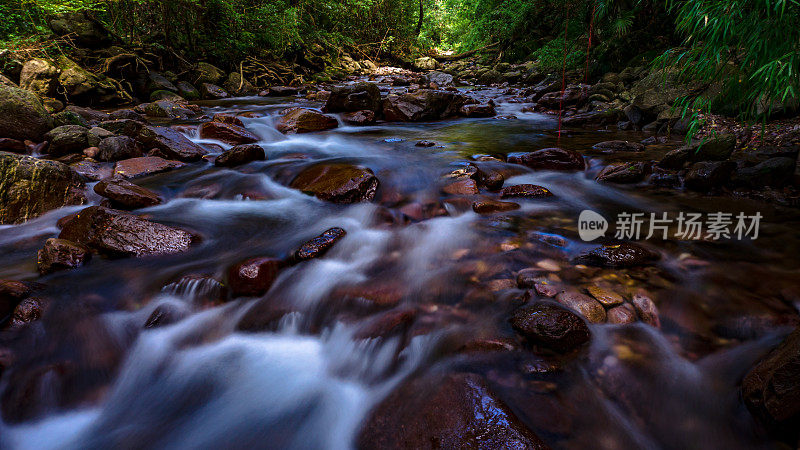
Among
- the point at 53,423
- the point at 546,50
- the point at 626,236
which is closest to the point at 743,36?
the point at 626,236

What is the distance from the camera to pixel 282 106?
10203 millimetres

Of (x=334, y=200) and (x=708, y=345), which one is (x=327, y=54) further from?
(x=708, y=345)

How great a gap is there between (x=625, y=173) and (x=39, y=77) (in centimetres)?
1125

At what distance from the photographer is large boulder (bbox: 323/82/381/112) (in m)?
8.98

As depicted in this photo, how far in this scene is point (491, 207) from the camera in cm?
383

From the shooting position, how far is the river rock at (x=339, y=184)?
13.9 feet

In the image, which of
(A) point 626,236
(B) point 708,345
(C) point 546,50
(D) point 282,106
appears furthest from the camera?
(C) point 546,50

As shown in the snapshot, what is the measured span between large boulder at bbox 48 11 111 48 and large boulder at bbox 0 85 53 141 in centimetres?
525

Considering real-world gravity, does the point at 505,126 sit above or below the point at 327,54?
below

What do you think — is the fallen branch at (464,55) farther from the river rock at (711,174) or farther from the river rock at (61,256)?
the river rock at (61,256)

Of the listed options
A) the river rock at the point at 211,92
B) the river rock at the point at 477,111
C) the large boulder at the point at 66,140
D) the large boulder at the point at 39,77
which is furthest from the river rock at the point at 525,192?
the river rock at the point at 211,92

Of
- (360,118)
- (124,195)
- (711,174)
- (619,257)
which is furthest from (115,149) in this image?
(711,174)

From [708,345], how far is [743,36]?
238 cm

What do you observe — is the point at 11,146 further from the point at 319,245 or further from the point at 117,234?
the point at 319,245
